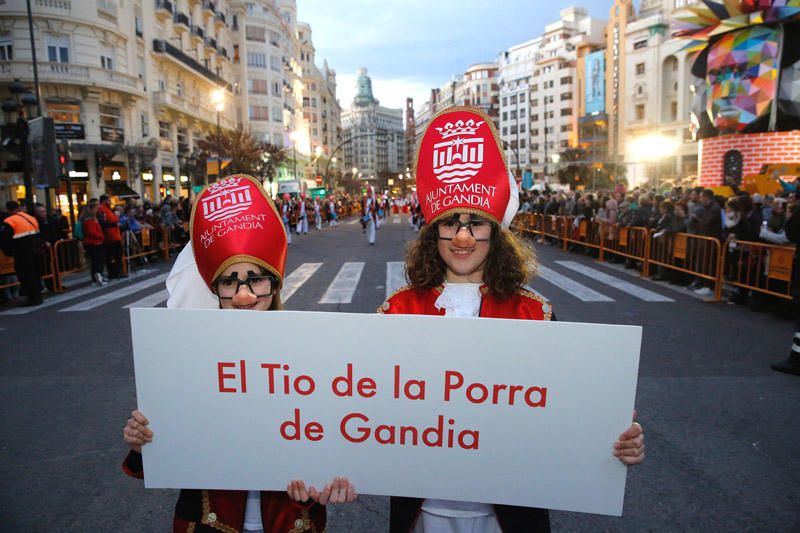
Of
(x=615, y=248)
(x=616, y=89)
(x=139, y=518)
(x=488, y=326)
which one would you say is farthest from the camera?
(x=616, y=89)

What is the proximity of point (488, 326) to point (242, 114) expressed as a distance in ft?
196

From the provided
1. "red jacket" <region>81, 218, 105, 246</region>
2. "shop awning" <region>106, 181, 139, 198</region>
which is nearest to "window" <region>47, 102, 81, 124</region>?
"shop awning" <region>106, 181, 139, 198</region>

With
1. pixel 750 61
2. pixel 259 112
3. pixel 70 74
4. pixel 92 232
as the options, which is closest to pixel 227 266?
pixel 92 232

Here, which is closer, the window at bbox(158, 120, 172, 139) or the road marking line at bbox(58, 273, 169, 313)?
the road marking line at bbox(58, 273, 169, 313)

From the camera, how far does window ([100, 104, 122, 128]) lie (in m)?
30.3

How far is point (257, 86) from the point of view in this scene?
5781 centimetres

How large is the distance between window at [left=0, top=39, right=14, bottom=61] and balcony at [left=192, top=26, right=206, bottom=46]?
1680 centimetres

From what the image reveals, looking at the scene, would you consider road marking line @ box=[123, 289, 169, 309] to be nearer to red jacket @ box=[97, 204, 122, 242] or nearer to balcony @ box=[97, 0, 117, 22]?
red jacket @ box=[97, 204, 122, 242]

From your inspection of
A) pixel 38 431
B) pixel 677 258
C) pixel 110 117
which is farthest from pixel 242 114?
pixel 38 431

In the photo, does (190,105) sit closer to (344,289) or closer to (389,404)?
(344,289)

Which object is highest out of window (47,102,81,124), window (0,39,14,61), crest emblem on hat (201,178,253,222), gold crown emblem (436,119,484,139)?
window (0,39,14,61)

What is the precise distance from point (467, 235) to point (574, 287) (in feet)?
29.4

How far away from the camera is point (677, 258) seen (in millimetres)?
10961

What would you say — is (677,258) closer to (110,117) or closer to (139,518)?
(139,518)
